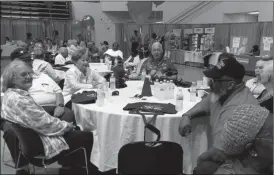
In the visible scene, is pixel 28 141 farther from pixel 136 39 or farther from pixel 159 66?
pixel 159 66

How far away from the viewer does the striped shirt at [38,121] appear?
154cm

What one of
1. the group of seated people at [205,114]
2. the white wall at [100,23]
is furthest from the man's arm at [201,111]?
the white wall at [100,23]

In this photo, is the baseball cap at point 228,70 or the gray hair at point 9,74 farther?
the baseball cap at point 228,70

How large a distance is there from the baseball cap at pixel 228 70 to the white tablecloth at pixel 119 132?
1.65 ft

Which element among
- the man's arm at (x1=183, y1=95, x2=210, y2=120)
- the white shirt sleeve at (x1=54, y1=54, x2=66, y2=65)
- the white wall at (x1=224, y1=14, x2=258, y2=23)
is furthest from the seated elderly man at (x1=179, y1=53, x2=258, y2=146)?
the white wall at (x1=224, y1=14, x2=258, y2=23)

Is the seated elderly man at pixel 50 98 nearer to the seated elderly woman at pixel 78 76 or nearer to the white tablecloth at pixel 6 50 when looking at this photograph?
the seated elderly woman at pixel 78 76

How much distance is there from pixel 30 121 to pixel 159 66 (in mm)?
2126

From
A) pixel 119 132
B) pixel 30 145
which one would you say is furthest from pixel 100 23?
pixel 30 145

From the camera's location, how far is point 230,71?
155 centimetres

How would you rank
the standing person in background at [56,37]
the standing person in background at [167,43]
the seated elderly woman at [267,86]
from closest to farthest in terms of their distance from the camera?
the standing person in background at [56,37] → the seated elderly woman at [267,86] → the standing person in background at [167,43]

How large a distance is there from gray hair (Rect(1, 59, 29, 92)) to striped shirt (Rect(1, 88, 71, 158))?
73mm

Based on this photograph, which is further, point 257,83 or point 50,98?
point 257,83

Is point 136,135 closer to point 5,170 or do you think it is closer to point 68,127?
point 68,127

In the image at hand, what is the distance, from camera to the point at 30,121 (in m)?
1.68
